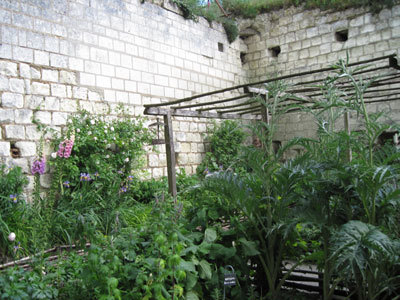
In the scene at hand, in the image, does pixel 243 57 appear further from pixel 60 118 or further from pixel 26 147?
pixel 26 147

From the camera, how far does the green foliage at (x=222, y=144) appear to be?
7427mm

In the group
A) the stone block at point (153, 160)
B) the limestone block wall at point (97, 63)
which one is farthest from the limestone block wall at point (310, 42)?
the stone block at point (153, 160)

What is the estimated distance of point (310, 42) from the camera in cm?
805

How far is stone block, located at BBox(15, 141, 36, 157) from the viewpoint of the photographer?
4691 mm

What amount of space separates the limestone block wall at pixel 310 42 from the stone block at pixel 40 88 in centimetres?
384

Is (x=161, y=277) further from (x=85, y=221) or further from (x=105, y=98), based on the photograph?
(x=105, y=98)

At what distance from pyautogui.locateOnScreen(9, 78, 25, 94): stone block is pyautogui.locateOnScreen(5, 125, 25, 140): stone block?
0.44 meters

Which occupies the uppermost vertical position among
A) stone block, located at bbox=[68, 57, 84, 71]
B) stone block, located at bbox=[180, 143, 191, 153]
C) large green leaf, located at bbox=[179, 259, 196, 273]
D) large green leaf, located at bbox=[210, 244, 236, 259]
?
stone block, located at bbox=[68, 57, 84, 71]

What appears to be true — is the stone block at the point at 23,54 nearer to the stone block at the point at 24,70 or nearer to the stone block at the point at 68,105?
the stone block at the point at 24,70

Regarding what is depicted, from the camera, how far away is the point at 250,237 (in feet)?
8.93

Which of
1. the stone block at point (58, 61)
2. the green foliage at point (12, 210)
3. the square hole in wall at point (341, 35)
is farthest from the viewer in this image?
the square hole in wall at point (341, 35)

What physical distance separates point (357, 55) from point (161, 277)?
6919 mm

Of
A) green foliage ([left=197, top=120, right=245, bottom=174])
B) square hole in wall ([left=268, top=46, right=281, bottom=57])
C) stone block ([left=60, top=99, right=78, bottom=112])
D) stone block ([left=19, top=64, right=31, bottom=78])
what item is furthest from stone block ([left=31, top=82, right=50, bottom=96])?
square hole in wall ([left=268, top=46, right=281, bottom=57])

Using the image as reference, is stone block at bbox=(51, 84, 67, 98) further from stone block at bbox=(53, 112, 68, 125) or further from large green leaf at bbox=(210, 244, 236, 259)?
large green leaf at bbox=(210, 244, 236, 259)
